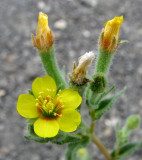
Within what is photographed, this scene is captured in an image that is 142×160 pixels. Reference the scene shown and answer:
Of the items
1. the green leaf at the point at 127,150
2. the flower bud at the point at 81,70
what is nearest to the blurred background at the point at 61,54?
the green leaf at the point at 127,150

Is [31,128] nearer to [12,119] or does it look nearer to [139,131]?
[12,119]

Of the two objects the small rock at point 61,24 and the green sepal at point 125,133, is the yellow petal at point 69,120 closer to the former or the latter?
the green sepal at point 125,133

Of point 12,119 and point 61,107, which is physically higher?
point 12,119

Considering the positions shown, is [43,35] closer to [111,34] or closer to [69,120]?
[111,34]

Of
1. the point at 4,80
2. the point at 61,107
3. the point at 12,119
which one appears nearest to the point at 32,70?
the point at 4,80

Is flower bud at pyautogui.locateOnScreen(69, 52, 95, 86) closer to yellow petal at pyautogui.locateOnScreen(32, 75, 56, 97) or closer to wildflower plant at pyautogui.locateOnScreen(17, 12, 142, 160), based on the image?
wildflower plant at pyautogui.locateOnScreen(17, 12, 142, 160)

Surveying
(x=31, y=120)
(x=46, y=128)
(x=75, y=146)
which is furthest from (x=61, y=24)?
(x=46, y=128)

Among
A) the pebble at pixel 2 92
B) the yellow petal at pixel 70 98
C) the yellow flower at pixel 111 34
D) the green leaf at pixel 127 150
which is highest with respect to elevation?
the pebble at pixel 2 92
